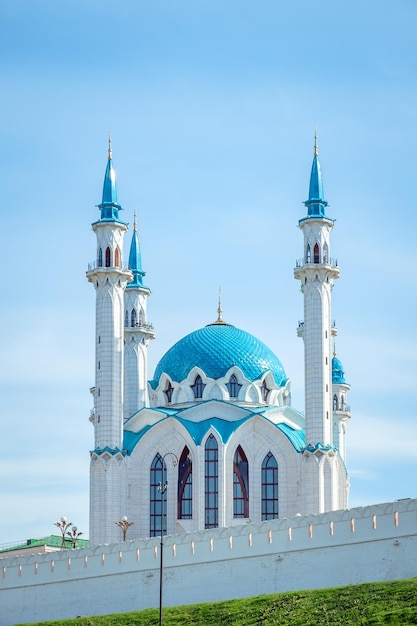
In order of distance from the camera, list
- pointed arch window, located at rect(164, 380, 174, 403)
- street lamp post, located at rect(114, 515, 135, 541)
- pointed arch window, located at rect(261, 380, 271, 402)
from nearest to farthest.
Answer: street lamp post, located at rect(114, 515, 135, 541) < pointed arch window, located at rect(261, 380, 271, 402) < pointed arch window, located at rect(164, 380, 174, 403)

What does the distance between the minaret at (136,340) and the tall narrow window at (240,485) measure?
25.4ft

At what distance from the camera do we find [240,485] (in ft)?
225

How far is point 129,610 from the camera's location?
53.8m

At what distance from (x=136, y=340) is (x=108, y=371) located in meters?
8.93

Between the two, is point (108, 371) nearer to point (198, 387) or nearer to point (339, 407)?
point (198, 387)

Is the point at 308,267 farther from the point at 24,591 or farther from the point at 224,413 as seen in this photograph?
the point at 24,591

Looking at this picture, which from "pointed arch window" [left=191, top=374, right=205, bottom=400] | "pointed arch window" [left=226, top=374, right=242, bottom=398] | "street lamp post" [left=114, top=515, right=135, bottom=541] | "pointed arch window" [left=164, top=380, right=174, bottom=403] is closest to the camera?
"street lamp post" [left=114, top=515, right=135, bottom=541]

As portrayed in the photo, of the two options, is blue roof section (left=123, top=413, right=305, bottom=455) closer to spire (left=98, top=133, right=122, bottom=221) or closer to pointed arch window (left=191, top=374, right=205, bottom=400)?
pointed arch window (left=191, top=374, right=205, bottom=400)

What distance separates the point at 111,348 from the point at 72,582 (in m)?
14.6

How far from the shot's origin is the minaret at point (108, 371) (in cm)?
6700

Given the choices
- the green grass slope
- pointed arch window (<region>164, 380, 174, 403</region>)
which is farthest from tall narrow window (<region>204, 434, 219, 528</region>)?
the green grass slope

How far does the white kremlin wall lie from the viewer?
48.2m

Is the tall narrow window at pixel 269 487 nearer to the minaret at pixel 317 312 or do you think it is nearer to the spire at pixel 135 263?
the minaret at pixel 317 312

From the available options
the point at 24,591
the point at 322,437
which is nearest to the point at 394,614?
the point at 24,591
